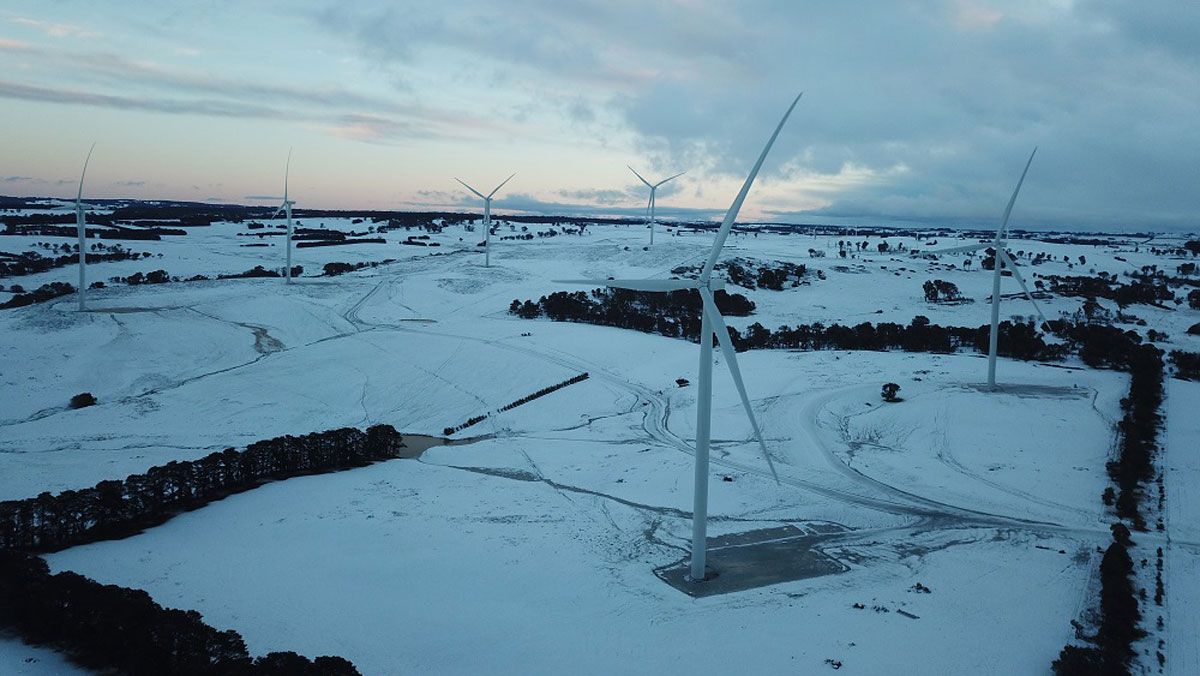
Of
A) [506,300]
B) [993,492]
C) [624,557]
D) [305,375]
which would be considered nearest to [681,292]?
[506,300]

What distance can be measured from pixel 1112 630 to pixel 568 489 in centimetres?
2265

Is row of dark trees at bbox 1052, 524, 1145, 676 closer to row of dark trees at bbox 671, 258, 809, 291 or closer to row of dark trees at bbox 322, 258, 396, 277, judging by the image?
row of dark trees at bbox 671, 258, 809, 291

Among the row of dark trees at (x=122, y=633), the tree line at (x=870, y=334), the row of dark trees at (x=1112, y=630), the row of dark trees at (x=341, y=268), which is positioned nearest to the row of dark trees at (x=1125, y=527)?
the row of dark trees at (x=1112, y=630)

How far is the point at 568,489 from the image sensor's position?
37.5 metres

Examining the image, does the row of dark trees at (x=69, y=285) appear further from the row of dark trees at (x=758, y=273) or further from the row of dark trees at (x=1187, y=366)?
the row of dark trees at (x=1187, y=366)

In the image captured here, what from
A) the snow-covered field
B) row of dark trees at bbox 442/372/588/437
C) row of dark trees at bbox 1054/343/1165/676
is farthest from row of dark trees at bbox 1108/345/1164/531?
row of dark trees at bbox 442/372/588/437

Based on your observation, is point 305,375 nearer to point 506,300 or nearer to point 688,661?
point 506,300

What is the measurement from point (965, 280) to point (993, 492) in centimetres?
9699

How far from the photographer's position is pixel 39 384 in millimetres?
51562

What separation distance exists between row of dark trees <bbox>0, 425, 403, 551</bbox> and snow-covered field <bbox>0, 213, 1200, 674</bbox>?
171 cm

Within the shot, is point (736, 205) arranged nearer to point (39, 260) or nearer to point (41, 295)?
point (41, 295)

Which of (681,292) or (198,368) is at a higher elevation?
(681,292)

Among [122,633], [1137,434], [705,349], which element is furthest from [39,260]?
[1137,434]

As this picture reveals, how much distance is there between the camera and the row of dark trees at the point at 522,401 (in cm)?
5043
